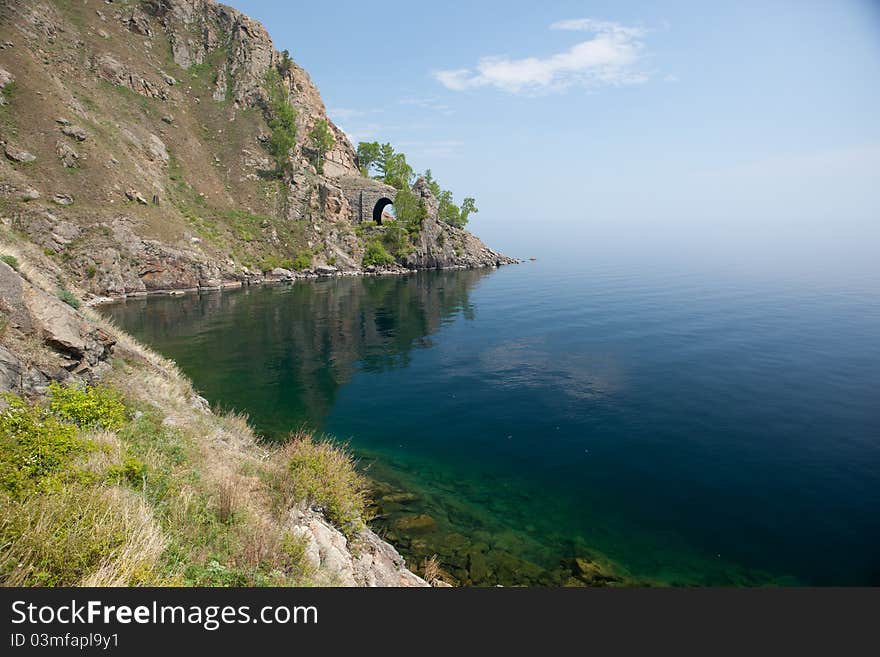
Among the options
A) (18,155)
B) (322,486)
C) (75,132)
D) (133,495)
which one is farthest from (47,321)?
(75,132)

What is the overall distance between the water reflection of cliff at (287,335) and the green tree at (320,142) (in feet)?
158

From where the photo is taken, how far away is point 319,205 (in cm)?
10619

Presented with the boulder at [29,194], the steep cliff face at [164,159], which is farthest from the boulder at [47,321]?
the boulder at [29,194]

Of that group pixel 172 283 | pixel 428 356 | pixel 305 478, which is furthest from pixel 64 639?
pixel 172 283

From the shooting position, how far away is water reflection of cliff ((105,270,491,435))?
34344 millimetres

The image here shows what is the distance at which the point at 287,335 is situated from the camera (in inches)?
Result: 2025

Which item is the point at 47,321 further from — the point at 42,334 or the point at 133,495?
the point at 133,495

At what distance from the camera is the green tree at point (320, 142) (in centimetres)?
11556

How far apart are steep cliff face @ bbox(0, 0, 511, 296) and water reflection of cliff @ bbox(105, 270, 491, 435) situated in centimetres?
1063

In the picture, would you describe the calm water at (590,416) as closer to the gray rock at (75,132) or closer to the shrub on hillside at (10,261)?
the shrub on hillside at (10,261)

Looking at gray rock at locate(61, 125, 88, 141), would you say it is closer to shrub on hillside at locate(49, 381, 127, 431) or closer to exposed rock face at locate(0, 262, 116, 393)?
exposed rock face at locate(0, 262, 116, 393)

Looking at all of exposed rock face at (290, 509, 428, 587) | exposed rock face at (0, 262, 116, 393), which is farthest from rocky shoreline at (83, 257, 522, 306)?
exposed rock face at (290, 509, 428, 587)

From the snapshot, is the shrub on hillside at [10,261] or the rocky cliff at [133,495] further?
the shrub on hillside at [10,261]

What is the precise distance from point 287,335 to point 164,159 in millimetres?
63610
